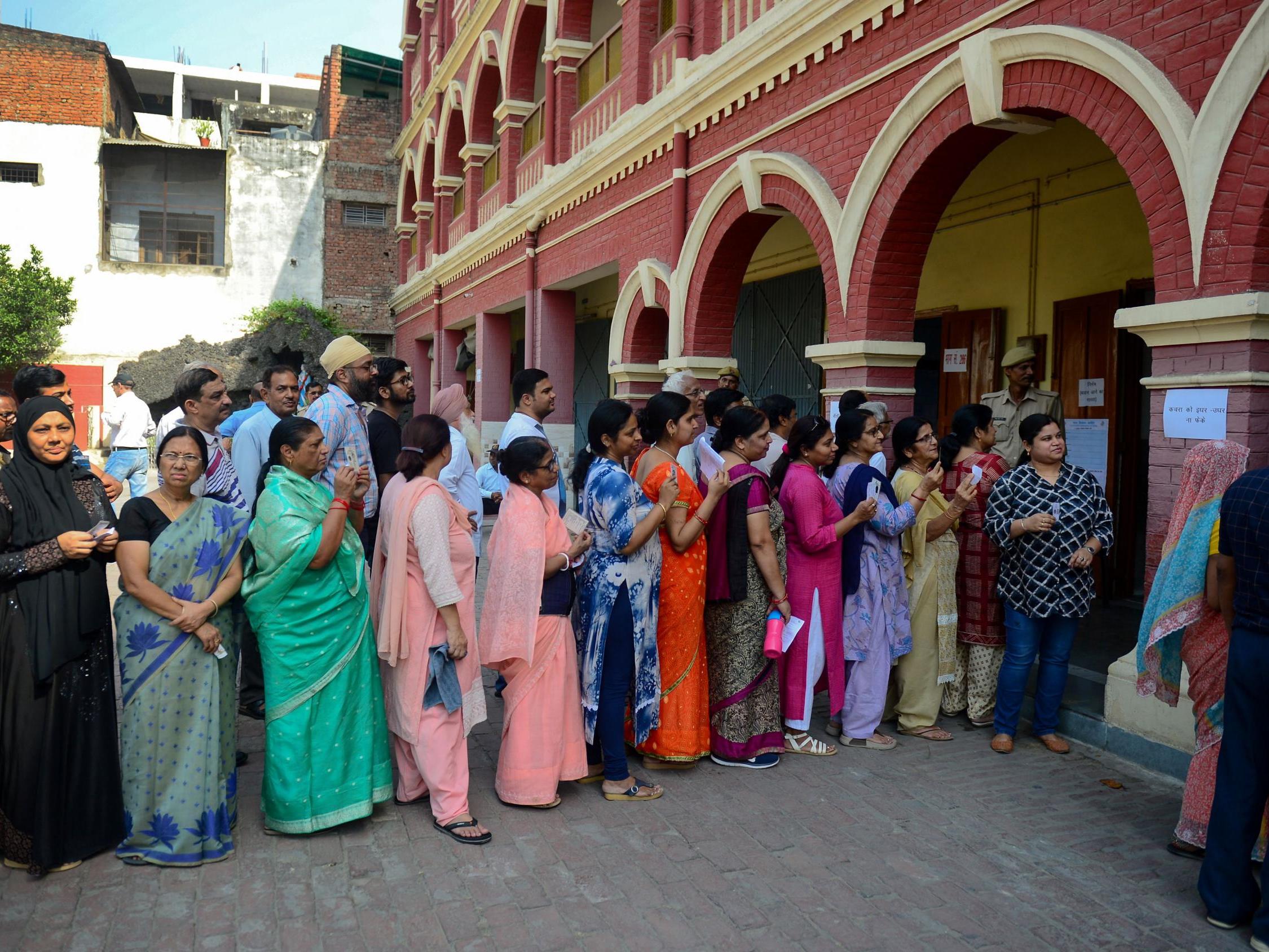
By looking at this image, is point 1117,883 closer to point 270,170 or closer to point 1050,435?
point 1050,435

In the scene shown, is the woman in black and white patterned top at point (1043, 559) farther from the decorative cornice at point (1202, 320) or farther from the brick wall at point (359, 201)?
the brick wall at point (359, 201)

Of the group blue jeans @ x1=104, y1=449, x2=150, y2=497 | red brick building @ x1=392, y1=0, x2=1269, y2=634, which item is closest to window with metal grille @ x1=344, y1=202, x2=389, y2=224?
red brick building @ x1=392, y1=0, x2=1269, y2=634

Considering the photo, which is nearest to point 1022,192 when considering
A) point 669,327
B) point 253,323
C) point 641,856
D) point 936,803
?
point 669,327

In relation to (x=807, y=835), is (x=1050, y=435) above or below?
above

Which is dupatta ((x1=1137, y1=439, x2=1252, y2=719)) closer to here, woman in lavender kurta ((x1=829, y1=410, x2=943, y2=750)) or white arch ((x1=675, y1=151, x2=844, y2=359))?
woman in lavender kurta ((x1=829, y1=410, x2=943, y2=750))

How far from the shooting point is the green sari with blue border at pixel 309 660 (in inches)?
146

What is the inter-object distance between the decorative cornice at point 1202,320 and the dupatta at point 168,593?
13.9ft

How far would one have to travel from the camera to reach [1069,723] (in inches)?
206

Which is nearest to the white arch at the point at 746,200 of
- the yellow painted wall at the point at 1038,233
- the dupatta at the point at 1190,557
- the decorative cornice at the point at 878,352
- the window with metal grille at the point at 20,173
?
the decorative cornice at the point at 878,352

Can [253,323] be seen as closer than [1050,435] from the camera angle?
No

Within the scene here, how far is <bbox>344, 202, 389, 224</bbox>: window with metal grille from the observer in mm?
26594

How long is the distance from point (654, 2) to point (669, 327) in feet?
11.4

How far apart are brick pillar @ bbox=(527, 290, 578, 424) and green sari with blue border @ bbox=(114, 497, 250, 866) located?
33.2ft

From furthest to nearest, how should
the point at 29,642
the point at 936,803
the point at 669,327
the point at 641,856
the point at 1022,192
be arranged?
1. the point at 669,327
2. the point at 1022,192
3. the point at 936,803
4. the point at 641,856
5. the point at 29,642
